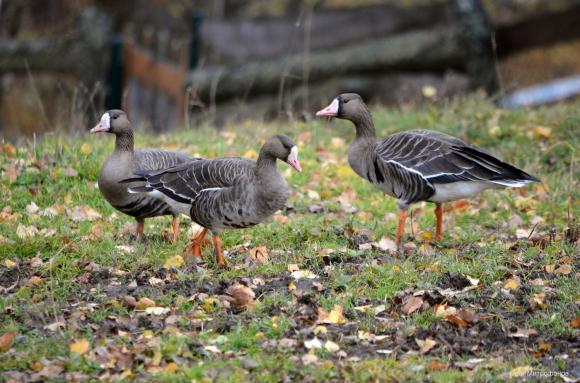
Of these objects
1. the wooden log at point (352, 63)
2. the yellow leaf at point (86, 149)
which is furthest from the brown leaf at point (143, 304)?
the wooden log at point (352, 63)

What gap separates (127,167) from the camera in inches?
311

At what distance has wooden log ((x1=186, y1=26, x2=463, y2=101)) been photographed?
47.6ft

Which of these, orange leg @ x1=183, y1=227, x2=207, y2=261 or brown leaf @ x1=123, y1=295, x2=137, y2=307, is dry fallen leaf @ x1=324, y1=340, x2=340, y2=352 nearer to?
brown leaf @ x1=123, y1=295, x2=137, y2=307

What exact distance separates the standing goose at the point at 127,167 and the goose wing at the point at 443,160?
1991 millimetres

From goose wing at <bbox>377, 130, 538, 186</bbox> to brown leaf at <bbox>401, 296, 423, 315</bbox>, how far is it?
1790 millimetres

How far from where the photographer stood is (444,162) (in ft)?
25.9

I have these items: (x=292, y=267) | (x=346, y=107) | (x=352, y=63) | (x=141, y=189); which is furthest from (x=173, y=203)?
(x=352, y=63)

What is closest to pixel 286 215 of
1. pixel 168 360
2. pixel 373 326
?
pixel 373 326

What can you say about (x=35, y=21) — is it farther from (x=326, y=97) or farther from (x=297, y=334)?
(x=297, y=334)

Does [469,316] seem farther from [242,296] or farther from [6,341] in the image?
[6,341]

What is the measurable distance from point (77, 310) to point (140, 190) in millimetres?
1619

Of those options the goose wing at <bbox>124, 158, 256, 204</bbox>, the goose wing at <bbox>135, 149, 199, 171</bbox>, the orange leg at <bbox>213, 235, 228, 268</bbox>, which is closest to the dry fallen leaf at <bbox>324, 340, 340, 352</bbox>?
the orange leg at <bbox>213, 235, 228, 268</bbox>

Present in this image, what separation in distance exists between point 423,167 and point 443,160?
0.19 meters

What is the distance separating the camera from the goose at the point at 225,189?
6973 millimetres
